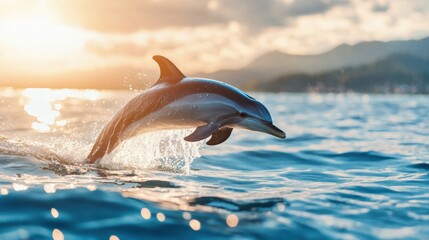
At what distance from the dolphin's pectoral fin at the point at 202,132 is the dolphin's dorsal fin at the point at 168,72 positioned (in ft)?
3.74

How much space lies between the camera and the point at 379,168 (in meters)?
11.2

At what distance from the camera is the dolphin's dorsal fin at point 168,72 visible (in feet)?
29.1

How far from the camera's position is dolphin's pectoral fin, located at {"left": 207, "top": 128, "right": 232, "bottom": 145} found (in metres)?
8.62

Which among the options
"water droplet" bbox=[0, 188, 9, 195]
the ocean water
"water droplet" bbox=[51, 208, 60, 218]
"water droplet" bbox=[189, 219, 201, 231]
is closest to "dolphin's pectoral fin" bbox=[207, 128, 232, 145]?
the ocean water

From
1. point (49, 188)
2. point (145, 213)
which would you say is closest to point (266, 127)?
point (145, 213)

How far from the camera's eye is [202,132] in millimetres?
8039

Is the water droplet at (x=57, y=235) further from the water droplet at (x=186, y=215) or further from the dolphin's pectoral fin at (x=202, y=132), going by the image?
the dolphin's pectoral fin at (x=202, y=132)

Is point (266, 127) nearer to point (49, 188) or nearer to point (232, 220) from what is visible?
point (232, 220)

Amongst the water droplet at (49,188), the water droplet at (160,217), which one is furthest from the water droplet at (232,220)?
the water droplet at (49,188)

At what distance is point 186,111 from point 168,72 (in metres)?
0.83

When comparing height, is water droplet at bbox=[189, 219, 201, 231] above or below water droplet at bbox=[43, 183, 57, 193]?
below

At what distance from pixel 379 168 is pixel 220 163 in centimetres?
356

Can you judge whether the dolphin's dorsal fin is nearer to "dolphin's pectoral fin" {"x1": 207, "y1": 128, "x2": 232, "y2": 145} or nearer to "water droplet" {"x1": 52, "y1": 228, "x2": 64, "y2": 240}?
"dolphin's pectoral fin" {"x1": 207, "y1": 128, "x2": 232, "y2": 145}

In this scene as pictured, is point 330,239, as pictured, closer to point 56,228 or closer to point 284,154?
point 56,228
